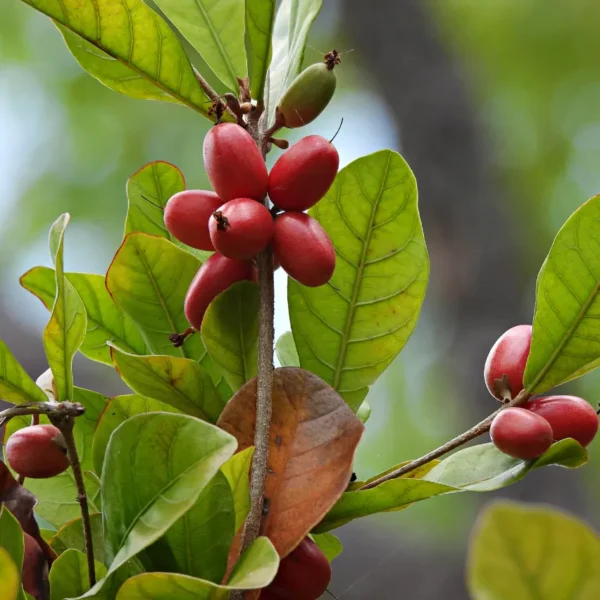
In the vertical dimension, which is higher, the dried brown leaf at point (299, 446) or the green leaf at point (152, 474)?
the green leaf at point (152, 474)

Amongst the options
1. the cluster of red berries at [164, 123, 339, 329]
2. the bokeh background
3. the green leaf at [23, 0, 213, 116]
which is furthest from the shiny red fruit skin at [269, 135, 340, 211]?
the bokeh background

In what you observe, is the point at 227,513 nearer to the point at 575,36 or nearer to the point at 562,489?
the point at 562,489

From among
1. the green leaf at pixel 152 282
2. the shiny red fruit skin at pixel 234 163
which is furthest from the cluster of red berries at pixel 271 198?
the green leaf at pixel 152 282

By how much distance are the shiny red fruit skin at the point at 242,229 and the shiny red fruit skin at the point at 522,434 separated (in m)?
0.18

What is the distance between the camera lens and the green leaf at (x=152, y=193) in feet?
2.11

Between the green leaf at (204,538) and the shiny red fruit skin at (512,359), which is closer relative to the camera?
the green leaf at (204,538)

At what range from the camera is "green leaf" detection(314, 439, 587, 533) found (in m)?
0.45

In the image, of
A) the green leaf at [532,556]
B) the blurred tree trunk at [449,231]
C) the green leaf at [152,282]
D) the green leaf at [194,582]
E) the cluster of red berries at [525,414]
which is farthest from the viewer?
the blurred tree trunk at [449,231]

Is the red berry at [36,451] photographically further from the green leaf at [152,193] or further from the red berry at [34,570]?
the green leaf at [152,193]

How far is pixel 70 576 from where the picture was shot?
44cm

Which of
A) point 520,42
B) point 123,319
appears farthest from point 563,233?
point 520,42

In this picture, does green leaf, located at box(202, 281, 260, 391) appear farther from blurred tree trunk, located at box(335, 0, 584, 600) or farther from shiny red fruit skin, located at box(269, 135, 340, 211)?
blurred tree trunk, located at box(335, 0, 584, 600)

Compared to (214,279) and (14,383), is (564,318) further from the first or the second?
(14,383)

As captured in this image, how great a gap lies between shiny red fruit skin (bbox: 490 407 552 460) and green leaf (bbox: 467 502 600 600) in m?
0.20
